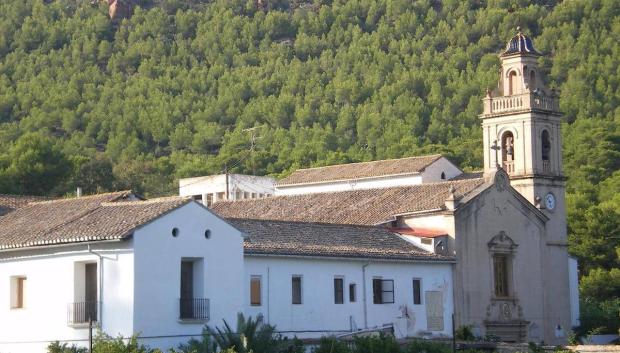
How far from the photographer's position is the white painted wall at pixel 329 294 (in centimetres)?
4266

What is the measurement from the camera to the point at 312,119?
4641 inches

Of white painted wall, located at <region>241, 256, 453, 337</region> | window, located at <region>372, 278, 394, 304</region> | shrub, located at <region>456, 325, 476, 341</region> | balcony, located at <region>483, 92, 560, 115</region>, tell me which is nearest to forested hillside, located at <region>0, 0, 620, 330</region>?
balcony, located at <region>483, 92, 560, 115</region>

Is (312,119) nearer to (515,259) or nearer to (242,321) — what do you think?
(515,259)

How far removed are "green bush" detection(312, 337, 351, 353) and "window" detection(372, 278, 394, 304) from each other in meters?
7.24

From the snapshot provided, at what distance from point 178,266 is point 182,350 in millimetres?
2226

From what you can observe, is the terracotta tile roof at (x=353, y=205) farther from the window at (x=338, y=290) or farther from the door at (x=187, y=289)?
the door at (x=187, y=289)

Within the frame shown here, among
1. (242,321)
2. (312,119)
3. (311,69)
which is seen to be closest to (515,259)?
(242,321)

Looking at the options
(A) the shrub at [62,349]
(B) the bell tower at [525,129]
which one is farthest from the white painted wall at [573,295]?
(A) the shrub at [62,349]

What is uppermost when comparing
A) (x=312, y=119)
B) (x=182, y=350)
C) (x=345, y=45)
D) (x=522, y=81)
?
(x=345, y=45)

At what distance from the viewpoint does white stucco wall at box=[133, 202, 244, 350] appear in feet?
122

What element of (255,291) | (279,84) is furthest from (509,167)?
(279,84)

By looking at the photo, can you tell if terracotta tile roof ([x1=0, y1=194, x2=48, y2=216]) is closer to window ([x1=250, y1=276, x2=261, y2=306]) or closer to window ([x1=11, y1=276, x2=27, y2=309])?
window ([x1=11, y1=276, x2=27, y2=309])

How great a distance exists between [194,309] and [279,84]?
91.4m

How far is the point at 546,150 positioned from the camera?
59.4 metres
